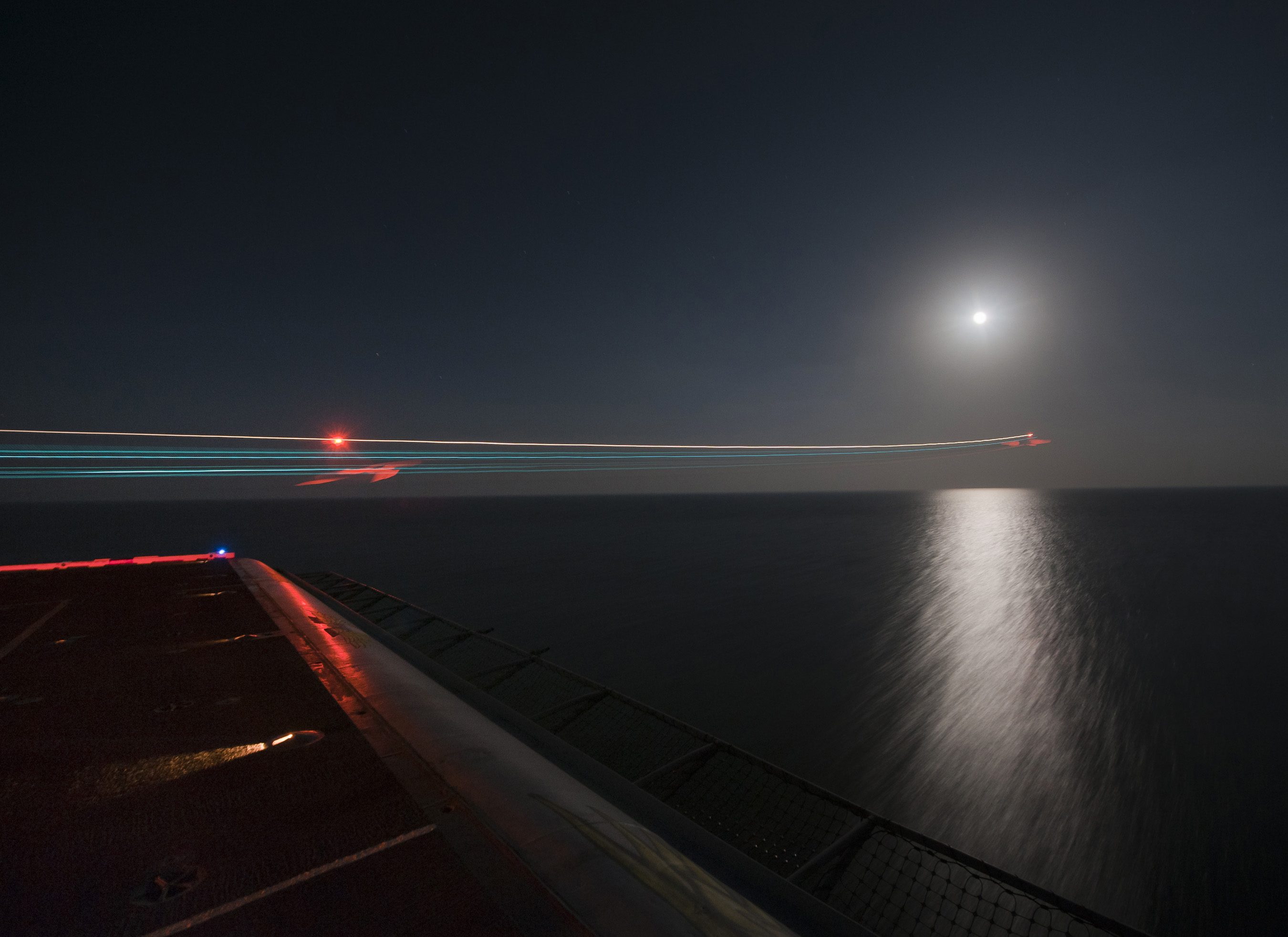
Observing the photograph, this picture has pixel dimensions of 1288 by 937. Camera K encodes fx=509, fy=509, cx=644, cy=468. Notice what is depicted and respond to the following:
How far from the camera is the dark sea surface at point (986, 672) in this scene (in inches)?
368

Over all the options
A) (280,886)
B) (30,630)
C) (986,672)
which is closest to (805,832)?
(280,886)

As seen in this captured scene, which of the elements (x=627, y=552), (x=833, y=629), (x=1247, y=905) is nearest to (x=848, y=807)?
(x=1247, y=905)

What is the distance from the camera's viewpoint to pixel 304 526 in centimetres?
8662

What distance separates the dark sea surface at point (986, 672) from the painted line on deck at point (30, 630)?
42.3 ft

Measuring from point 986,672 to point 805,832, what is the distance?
13904 mm

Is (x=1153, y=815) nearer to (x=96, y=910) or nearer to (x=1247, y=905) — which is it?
(x=1247, y=905)

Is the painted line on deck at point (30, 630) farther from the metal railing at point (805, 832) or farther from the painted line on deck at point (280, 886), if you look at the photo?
the painted line on deck at point (280, 886)

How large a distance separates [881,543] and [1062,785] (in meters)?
49.8

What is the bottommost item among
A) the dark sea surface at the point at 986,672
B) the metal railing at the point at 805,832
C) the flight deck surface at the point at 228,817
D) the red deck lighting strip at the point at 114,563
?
the dark sea surface at the point at 986,672

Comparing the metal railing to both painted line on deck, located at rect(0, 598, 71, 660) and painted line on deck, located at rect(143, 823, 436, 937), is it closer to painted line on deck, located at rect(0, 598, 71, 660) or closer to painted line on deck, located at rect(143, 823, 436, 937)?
painted line on deck, located at rect(143, 823, 436, 937)

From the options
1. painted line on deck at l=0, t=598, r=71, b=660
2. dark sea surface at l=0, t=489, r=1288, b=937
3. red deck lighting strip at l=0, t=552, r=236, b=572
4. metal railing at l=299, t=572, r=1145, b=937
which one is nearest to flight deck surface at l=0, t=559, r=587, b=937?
painted line on deck at l=0, t=598, r=71, b=660

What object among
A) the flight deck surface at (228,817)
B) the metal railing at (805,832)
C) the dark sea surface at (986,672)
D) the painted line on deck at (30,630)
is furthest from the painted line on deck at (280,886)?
the dark sea surface at (986,672)

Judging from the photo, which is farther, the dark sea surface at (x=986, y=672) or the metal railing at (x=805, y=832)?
the dark sea surface at (x=986, y=672)

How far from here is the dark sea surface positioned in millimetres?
9359
